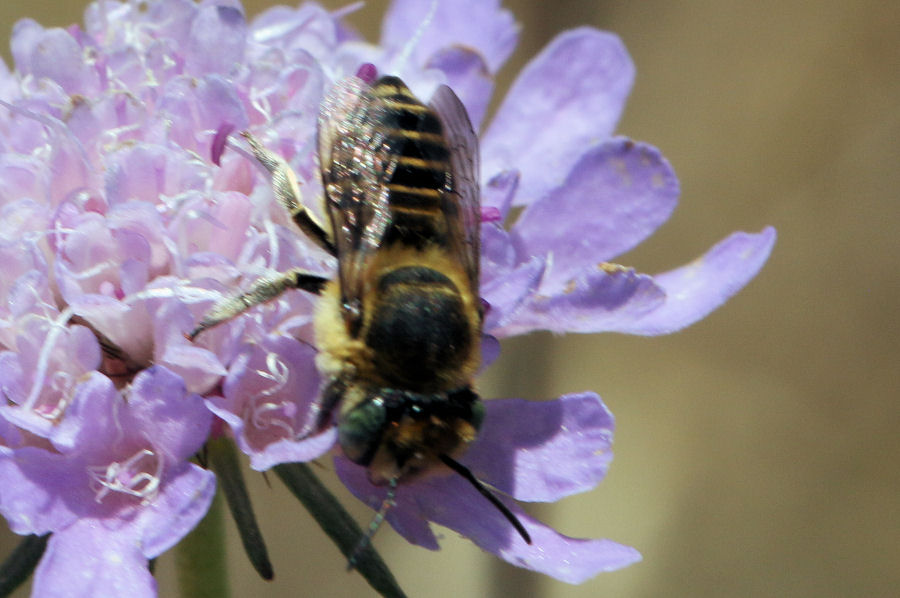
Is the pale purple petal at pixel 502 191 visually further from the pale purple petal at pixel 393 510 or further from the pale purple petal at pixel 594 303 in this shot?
the pale purple petal at pixel 393 510

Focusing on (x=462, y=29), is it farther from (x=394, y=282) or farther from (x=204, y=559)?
(x=204, y=559)

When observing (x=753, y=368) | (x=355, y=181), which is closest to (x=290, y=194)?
(x=355, y=181)

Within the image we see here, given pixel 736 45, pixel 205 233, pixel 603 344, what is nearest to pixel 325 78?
pixel 205 233

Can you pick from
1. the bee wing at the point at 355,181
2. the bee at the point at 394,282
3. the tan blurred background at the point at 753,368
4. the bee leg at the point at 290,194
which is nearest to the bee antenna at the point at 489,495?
the bee at the point at 394,282

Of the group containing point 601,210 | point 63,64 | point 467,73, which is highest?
point 467,73

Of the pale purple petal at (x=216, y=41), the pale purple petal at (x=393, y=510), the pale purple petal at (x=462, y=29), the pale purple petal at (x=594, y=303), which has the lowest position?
the pale purple petal at (x=393, y=510)

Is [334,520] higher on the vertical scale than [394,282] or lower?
lower
